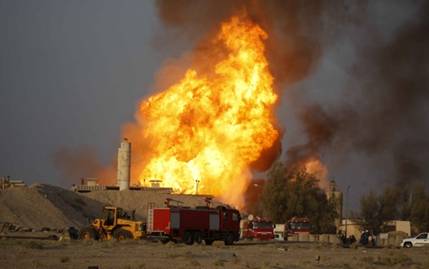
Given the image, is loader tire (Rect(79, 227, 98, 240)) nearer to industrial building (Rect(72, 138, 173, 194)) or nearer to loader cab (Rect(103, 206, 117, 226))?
loader cab (Rect(103, 206, 117, 226))

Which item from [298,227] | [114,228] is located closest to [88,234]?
[114,228]

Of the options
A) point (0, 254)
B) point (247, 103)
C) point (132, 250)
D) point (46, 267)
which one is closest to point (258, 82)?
point (247, 103)

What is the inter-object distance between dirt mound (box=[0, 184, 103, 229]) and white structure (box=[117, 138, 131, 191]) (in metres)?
6.73

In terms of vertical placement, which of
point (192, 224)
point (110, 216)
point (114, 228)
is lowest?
point (114, 228)

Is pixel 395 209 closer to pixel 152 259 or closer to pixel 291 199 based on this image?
pixel 291 199

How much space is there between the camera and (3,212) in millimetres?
79500

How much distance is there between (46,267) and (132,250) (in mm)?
14337

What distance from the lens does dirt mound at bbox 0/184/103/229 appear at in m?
80.0

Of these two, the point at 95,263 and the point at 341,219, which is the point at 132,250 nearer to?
the point at 95,263

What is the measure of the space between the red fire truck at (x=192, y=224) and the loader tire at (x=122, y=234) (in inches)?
56.4

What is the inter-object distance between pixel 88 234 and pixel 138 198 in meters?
42.1

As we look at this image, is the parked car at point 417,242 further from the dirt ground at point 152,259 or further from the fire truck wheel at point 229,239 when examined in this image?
the dirt ground at point 152,259

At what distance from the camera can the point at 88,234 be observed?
5625cm

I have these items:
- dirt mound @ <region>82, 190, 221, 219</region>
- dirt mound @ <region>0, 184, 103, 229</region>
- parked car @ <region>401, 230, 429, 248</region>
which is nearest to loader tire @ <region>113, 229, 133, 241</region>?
parked car @ <region>401, 230, 429, 248</region>
